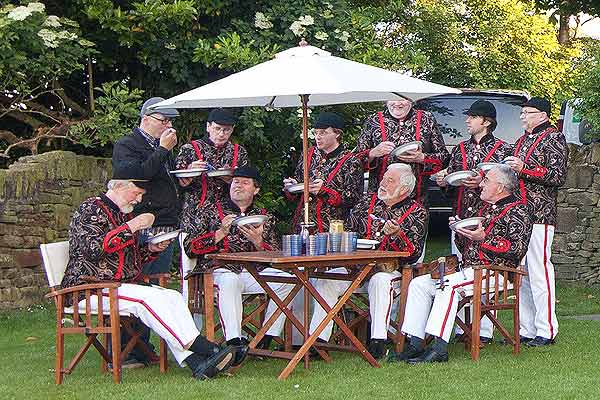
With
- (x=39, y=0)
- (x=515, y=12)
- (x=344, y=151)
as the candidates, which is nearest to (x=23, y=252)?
(x=39, y=0)

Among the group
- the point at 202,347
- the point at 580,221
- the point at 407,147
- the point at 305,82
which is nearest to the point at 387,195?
the point at 407,147

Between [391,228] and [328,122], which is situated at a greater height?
[328,122]

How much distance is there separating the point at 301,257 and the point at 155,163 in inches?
51.8

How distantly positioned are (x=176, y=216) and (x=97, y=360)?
3.81 ft

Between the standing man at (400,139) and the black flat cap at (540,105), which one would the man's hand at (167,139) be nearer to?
the standing man at (400,139)

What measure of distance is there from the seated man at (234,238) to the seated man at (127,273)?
31.0 inches

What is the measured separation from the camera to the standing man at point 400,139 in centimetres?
812

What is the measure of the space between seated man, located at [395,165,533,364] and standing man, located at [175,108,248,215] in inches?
62.6

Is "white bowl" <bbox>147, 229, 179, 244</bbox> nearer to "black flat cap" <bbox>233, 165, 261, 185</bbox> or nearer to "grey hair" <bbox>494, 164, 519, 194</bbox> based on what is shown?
"black flat cap" <bbox>233, 165, 261, 185</bbox>

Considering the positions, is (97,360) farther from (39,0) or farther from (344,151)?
(39,0)

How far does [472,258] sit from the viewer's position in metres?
7.46

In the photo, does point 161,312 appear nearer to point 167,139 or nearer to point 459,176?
point 167,139

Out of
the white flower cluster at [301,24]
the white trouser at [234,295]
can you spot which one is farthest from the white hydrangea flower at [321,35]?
the white trouser at [234,295]

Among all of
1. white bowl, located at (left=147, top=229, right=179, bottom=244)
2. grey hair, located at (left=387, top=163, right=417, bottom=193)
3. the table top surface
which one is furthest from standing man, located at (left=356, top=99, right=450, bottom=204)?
white bowl, located at (left=147, top=229, right=179, bottom=244)
